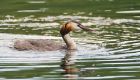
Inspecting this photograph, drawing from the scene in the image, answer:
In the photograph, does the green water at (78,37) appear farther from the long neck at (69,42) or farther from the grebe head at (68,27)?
the grebe head at (68,27)

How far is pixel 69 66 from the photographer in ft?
54.6

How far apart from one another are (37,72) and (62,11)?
389 inches

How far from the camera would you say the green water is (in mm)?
15703

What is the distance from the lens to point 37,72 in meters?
15.7

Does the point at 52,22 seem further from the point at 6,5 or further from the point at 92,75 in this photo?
the point at 92,75

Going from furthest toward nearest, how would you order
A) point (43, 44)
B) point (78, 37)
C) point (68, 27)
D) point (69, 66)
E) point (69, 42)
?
point (78, 37) < point (68, 27) < point (69, 42) < point (43, 44) < point (69, 66)

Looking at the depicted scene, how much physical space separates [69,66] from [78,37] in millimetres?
4710

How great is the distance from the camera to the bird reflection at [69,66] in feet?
50.7

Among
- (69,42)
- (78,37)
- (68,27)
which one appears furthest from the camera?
(78,37)

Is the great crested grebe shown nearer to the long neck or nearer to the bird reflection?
the long neck

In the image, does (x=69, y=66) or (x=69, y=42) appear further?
(x=69, y=42)

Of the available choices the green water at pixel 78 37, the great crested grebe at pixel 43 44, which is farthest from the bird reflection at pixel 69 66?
the great crested grebe at pixel 43 44

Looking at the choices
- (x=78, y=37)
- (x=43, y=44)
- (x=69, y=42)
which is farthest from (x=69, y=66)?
(x=78, y=37)

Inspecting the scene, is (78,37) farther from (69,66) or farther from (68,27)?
(69,66)
